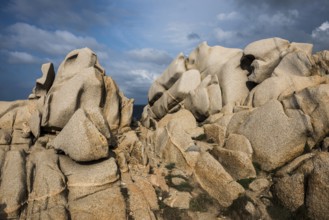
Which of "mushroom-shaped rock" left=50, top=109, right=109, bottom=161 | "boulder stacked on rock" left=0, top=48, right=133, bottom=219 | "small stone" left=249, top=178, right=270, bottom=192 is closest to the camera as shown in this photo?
"boulder stacked on rock" left=0, top=48, right=133, bottom=219

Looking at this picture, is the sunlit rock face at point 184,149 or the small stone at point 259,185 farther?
the small stone at point 259,185

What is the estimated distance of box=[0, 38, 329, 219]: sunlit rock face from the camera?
1797 cm

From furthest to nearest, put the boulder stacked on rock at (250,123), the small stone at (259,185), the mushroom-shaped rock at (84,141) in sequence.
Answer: the mushroom-shaped rock at (84,141)
the small stone at (259,185)
the boulder stacked on rock at (250,123)

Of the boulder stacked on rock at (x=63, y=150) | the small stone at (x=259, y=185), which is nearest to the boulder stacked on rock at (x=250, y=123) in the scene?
the small stone at (x=259, y=185)

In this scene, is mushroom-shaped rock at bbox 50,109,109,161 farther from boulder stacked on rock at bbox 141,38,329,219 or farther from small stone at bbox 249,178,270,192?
small stone at bbox 249,178,270,192

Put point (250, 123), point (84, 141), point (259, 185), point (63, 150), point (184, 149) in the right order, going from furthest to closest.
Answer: point (184, 149), point (250, 123), point (63, 150), point (84, 141), point (259, 185)

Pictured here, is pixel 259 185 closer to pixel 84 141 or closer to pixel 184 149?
pixel 184 149

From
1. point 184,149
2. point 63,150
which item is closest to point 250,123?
point 184,149

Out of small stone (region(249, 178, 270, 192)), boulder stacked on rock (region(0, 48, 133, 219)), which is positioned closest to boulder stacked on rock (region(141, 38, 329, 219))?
small stone (region(249, 178, 270, 192))

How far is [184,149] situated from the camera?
24594 millimetres

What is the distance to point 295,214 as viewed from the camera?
17.3 meters

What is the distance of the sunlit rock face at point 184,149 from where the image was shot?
17969 mm

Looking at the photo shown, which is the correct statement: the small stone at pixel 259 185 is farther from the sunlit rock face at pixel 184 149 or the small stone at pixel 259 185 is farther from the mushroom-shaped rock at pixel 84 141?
the mushroom-shaped rock at pixel 84 141

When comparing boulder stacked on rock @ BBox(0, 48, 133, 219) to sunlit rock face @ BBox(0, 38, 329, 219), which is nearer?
boulder stacked on rock @ BBox(0, 48, 133, 219)
